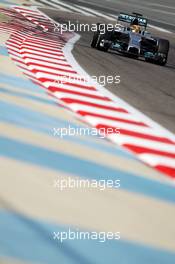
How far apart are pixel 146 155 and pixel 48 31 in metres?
12.4

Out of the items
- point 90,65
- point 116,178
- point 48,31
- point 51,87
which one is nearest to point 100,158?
point 116,178

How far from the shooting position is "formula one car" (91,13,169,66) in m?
16.1

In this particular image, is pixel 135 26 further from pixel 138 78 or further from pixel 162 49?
pixel 138 78

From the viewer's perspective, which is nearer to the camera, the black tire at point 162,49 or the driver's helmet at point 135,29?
the black tire at point 162,49

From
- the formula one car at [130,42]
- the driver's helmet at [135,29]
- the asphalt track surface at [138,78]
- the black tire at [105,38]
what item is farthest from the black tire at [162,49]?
the black tire at [105,38]

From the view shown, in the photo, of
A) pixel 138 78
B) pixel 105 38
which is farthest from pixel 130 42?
pixel 138 78

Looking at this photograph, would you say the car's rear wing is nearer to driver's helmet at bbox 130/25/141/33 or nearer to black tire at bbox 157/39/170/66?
driver's helmet at bbox 130/25/141/33

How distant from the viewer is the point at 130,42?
16094mm

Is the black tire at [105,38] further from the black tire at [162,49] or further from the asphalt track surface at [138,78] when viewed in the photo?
the black tire at [162,49]

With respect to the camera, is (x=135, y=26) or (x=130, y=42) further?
(x=135, y=26)

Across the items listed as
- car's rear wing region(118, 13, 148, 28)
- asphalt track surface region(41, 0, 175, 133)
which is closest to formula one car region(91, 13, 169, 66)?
car's rear wing region(118, 13, 148, 28)

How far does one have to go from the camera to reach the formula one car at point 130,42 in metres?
16.1

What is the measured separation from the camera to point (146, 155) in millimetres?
6898

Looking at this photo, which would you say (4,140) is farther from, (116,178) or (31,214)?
(31,214)
